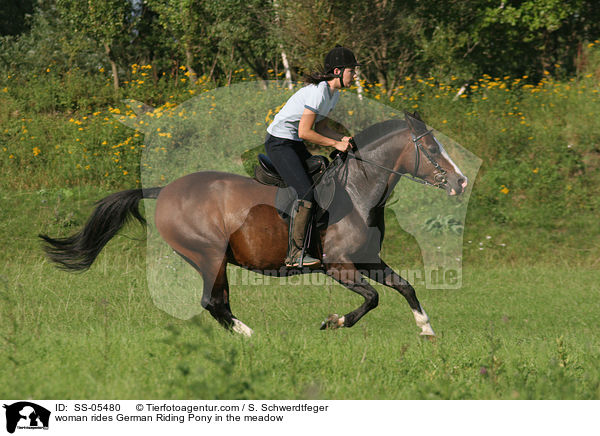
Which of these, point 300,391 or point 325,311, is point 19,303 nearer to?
point 325,311

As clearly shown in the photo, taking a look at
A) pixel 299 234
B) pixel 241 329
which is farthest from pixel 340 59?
pixel 241 329

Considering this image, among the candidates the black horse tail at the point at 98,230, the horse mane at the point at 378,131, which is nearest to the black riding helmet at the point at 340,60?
the horse mane at the point at 378,131

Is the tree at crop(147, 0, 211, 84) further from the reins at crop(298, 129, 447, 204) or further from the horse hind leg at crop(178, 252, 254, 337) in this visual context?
the reins at crop(298, 129, 447, 204)

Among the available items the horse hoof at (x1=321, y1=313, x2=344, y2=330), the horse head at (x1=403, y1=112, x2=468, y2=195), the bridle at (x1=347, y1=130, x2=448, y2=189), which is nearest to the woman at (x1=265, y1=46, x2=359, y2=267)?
the bridle at (x1=347, y1=130, x2=448, y2=189)

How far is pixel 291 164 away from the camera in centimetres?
723

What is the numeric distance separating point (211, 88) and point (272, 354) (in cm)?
1370

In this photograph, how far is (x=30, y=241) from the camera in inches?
543

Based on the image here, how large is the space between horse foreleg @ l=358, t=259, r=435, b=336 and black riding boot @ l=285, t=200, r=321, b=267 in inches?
23.1

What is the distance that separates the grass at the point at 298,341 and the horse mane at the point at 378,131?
210 centimetres

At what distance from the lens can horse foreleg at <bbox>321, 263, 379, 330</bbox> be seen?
735 cm

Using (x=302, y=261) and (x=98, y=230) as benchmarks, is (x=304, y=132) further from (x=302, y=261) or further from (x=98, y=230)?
(x=98, y=230)
